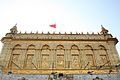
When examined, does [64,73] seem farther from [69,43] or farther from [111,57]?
[111,57]

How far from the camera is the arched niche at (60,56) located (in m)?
18.1

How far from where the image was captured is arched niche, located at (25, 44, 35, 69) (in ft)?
59.1

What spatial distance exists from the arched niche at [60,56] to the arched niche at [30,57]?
2.62m

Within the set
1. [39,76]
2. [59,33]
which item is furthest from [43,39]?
[39,76]

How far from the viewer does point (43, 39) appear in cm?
2025

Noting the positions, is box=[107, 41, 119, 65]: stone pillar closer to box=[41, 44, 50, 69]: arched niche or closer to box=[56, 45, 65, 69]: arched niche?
box=[56, 45, 65, 69]: arched niche

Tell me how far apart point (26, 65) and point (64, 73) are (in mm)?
4045

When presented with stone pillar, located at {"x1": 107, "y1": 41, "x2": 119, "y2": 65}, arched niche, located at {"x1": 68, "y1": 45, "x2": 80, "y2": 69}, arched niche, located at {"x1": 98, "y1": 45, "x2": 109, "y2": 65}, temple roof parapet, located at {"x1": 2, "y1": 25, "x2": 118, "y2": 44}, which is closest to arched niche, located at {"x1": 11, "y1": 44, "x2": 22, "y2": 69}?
temple roof parapet, located at {"x1": 2, "y1": 25, "x2": 118, "y2": 44}

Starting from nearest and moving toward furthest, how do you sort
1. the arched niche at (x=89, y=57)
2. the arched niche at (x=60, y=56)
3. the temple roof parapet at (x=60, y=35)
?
the arched niche at (x=60, y=56) < the arched niche at (x=89, y=57) < the temple roof parapet at (x=60, y=35)

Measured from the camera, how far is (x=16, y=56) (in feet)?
61.7

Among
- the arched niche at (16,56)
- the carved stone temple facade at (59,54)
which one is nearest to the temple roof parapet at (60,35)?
the carved stone temple facade at (59,54)

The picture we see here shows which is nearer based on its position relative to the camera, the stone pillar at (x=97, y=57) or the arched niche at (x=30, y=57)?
the arched niche at (x=30, y=57)

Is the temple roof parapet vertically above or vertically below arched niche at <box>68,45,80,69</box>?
above

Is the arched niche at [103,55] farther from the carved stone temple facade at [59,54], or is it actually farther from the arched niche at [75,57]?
the arched niche at [75,57]
